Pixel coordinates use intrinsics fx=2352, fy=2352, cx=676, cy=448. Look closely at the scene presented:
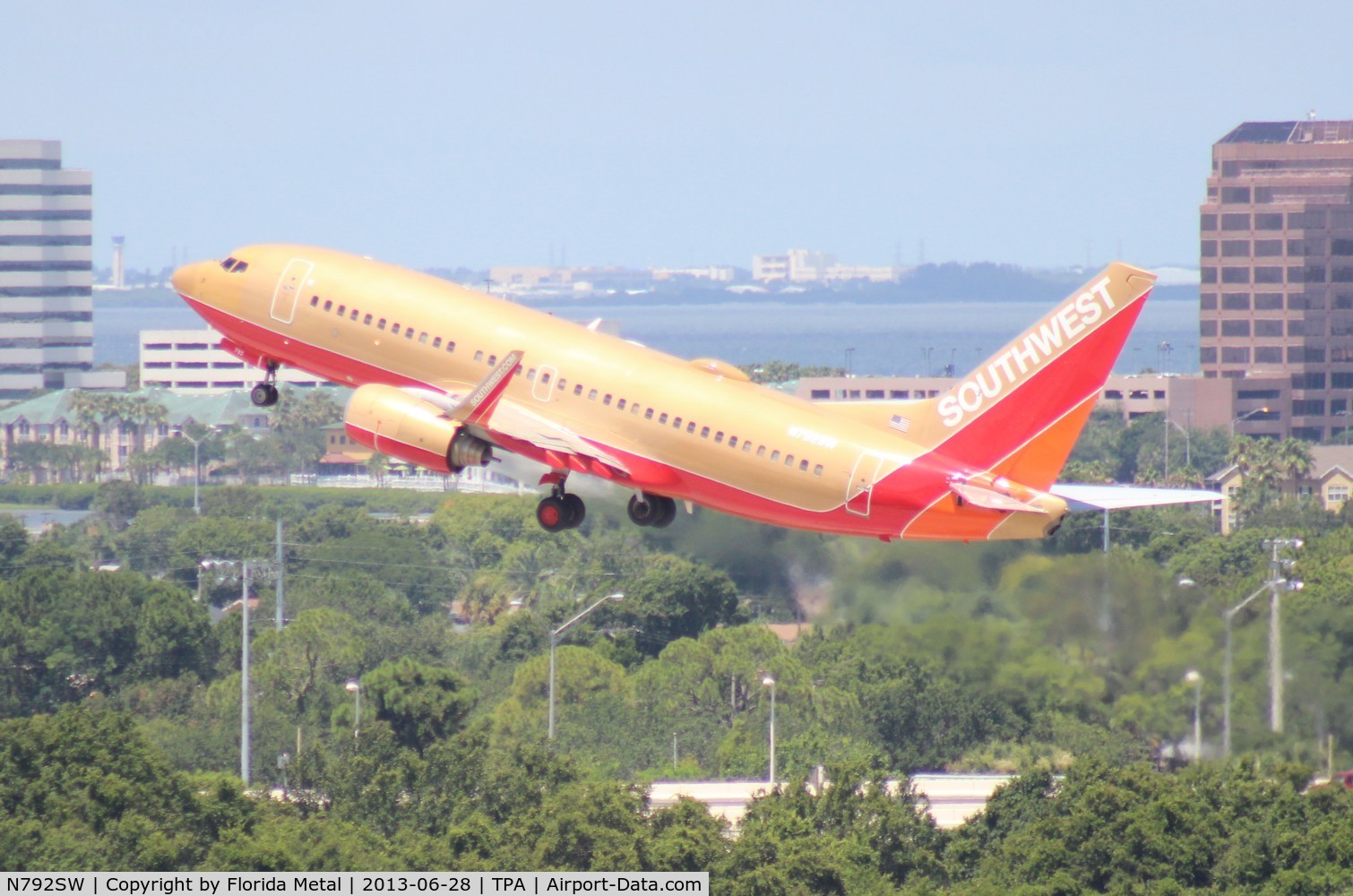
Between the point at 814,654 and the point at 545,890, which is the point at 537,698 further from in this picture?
the point at 545,890

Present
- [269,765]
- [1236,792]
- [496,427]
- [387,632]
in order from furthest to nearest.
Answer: [387,632] → [269,765] → [1236,792] → [496,427]

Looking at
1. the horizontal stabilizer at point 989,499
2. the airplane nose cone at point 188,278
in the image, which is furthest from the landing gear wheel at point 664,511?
the airplane nose cone at point 188,278

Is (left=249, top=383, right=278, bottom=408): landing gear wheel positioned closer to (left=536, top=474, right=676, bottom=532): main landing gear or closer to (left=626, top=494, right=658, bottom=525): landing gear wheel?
(left=536, top=474, right=676, bottom=532): main landing gear

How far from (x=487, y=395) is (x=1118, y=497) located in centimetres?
1811

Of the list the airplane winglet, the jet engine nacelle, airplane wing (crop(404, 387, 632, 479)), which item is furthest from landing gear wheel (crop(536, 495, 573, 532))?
the airplane winglet

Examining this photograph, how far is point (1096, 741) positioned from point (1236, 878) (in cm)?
1146

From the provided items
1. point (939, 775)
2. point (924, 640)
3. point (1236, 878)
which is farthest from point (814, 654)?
point (924, 640)

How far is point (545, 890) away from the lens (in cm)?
7938

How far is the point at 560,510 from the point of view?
70562 millimetres

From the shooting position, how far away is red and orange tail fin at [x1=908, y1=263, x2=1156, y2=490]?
213 ft

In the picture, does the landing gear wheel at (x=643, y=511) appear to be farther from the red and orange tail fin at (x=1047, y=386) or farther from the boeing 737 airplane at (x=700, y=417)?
the red and orange tail fin at (x=1047, y=386)
